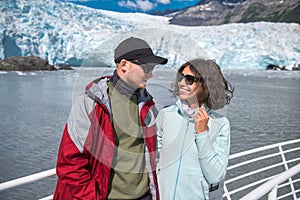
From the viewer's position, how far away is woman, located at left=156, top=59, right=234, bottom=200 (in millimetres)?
673

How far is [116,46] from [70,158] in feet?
0.73

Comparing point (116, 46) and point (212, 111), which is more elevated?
point (116, 46)

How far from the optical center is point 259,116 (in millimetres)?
6992

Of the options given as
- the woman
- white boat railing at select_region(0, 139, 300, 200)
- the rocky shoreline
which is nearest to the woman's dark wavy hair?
A: the woman

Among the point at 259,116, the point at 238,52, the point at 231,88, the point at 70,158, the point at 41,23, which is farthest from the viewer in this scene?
Result: the point at 41,23

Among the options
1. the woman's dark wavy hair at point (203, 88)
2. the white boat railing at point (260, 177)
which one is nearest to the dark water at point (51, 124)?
the woman's dark wavy hair at point (203, 88)

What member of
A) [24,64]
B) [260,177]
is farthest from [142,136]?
[24,64]

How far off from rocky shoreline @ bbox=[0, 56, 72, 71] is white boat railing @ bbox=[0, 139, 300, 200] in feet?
59.0

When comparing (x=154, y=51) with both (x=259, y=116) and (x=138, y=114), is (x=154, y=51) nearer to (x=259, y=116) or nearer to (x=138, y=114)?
(x=138, y=114)

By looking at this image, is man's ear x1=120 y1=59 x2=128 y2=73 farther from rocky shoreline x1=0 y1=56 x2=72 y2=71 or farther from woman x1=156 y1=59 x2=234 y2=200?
rocky shoreline x1=0 y1=56 x2=72 y2=71

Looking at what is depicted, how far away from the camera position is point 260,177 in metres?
3.43

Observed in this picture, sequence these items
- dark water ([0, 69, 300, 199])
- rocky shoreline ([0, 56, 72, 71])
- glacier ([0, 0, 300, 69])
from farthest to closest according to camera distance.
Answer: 1. rocky shoreline ([0, 56, 72, 71])
2. glacier ([0, 0, 300, 69])
3. dark water ([0, 69, 300, 199])

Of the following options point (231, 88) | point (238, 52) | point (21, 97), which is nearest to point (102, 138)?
point (231, 88)

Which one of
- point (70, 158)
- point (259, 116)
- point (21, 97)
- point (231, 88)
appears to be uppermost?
point (231, 88)
